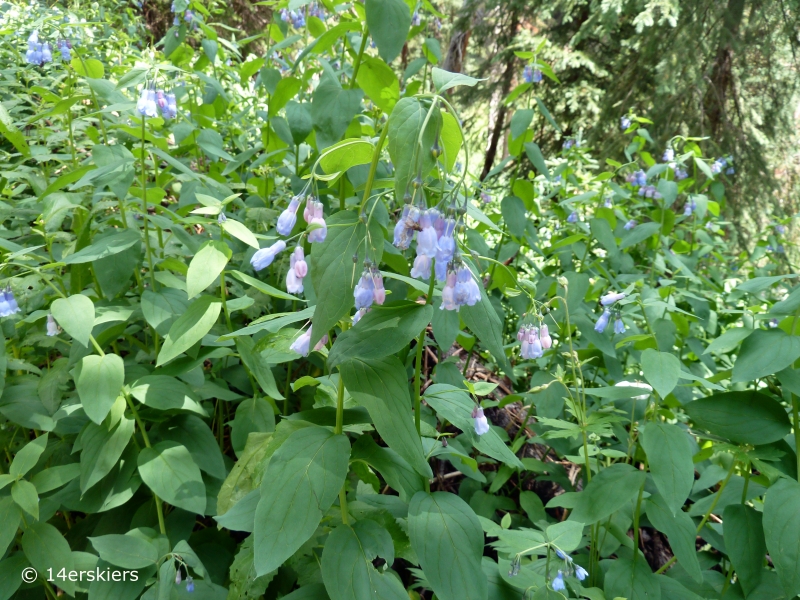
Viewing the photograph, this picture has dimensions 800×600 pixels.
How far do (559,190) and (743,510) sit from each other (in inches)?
118

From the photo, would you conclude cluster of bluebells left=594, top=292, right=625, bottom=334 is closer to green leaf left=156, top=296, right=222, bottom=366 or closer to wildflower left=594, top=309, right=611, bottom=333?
wildflower left=594, top=309, right=611, bottom=333

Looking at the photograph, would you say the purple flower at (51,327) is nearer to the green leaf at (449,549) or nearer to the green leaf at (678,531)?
the green leaf at (449,549)

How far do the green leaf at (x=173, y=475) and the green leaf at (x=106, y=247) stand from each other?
2.26 ft

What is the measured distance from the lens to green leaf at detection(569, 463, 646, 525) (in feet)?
5.37

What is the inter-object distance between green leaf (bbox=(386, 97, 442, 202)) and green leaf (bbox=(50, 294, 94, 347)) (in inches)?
46.1

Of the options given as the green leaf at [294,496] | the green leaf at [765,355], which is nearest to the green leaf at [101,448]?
the green leaf at [294,496]

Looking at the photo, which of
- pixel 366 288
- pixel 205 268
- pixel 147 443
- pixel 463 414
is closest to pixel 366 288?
pixel 366 288

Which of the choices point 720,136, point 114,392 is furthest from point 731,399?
point 720,136

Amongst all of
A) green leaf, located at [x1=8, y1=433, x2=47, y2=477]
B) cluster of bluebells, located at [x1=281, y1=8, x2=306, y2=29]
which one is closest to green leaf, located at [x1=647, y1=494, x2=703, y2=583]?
green leaf, located at [x1=8, y1=433, x2=47, y2=477]

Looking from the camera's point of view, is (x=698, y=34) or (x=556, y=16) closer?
(x=698, y=34)

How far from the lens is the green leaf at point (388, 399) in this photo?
1.15 metres

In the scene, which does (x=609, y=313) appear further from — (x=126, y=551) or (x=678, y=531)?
(x=126, y=551)

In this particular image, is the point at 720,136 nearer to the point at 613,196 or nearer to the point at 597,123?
the point at 597,123

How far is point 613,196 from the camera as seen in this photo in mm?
4348
